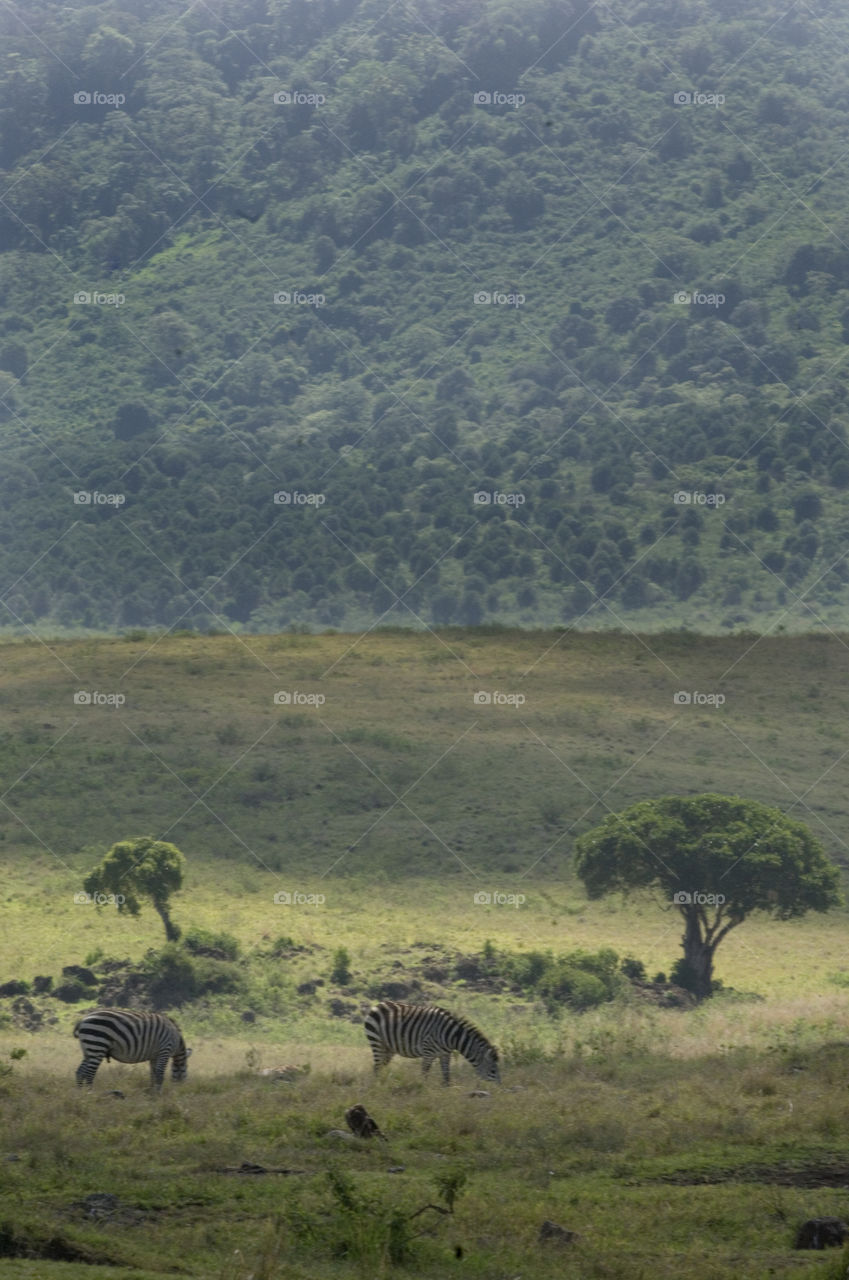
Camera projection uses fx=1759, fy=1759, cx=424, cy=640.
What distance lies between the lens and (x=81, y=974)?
117 ft

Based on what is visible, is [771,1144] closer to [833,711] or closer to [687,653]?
[833,711]

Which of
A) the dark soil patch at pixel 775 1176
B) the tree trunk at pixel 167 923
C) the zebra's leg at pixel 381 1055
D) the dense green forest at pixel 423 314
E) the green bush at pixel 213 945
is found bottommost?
the dark soil patch at pixel 775 1176

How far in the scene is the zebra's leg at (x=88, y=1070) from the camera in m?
21.0

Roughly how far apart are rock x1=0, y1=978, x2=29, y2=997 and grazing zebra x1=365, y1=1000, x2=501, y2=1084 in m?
13.3

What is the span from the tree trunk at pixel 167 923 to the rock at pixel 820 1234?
25608mm

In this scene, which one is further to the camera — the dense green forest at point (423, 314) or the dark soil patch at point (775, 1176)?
the dense green forest at point (423, 314)

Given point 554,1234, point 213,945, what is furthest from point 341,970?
point 554,1234

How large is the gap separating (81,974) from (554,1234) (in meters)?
23.7

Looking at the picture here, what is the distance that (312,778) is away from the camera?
5034 centimetres

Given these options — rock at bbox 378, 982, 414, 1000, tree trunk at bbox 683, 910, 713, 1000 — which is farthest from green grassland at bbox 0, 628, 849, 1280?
tree trunk at bbox 683, 910, 713, 1000

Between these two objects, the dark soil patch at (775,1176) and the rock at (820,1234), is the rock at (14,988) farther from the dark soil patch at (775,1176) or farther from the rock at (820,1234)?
the rock at (820,1234)

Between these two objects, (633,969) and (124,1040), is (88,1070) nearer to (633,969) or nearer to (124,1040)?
(124,1040)

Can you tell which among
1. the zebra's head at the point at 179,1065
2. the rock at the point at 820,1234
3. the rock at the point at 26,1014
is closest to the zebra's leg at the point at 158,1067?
the zebra's head at the point at 179,1065

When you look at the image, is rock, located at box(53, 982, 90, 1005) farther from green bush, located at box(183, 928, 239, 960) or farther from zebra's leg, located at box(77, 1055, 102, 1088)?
zebra's leg, located at box(77, 1055, 102, 1088)
